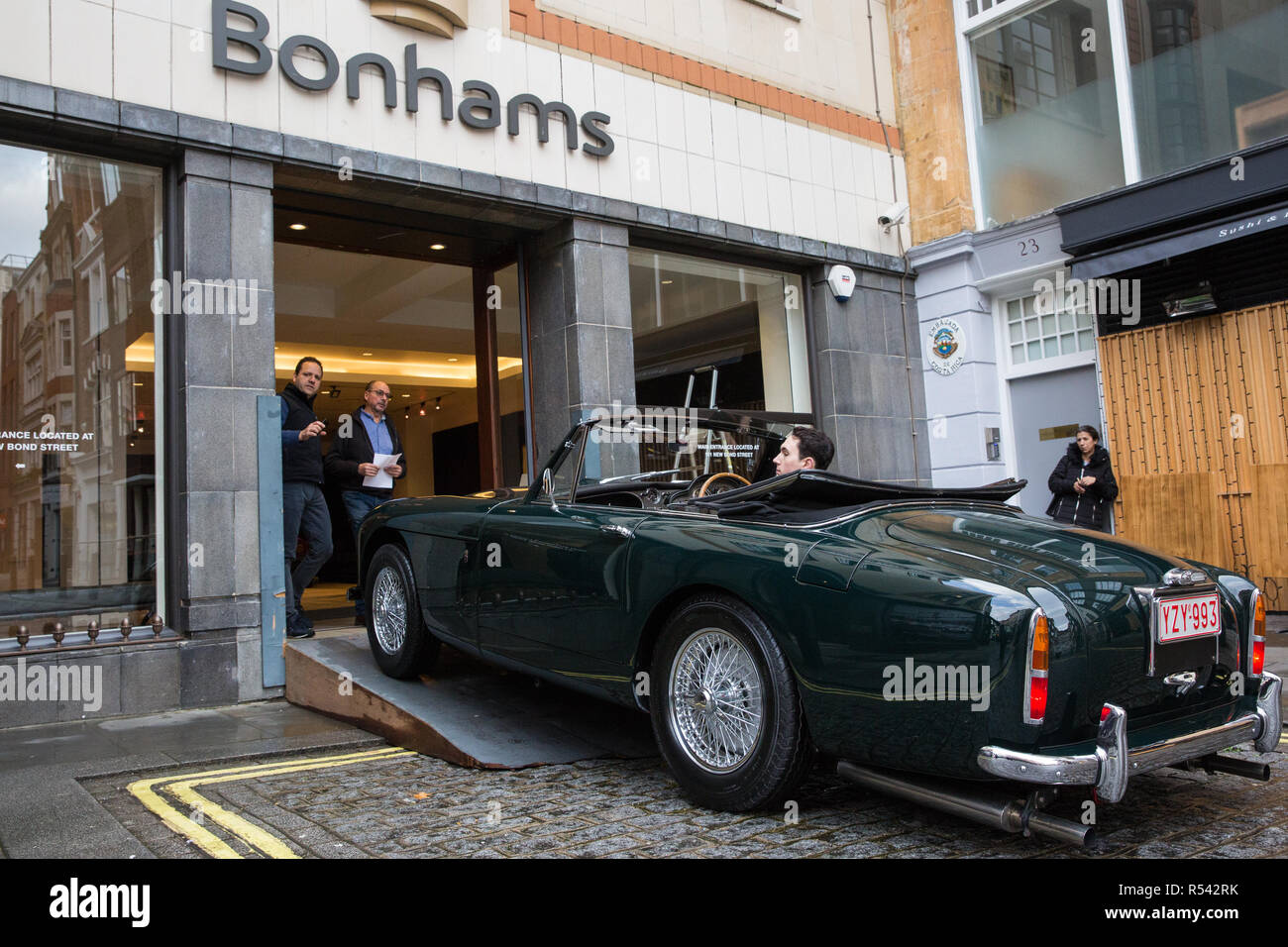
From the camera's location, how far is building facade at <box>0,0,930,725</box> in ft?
20.6

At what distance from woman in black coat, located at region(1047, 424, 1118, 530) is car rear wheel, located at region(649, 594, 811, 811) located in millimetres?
6136

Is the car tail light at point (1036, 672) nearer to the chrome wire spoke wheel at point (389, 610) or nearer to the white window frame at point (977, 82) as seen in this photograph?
the chrome wire spoke wheel at point (389, 610)

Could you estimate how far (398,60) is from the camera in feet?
24.7

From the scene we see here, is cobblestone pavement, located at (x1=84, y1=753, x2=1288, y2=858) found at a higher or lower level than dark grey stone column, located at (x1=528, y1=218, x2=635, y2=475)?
lower

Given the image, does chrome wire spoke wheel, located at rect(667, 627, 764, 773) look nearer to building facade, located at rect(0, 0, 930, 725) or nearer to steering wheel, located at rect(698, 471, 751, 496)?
steering wheel, located at rect(698, 471, 751, 496)

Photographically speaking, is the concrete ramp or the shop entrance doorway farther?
the shop entrance doorway

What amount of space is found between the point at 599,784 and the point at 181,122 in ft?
17.3

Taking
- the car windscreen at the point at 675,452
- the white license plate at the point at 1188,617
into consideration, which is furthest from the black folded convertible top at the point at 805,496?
the white license plate at the point at 1188,617

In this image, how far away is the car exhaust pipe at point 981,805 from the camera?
2.66 metres

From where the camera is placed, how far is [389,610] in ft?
18.2

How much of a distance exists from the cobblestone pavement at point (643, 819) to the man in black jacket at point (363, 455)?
3292mm

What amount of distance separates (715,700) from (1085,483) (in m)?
6.31

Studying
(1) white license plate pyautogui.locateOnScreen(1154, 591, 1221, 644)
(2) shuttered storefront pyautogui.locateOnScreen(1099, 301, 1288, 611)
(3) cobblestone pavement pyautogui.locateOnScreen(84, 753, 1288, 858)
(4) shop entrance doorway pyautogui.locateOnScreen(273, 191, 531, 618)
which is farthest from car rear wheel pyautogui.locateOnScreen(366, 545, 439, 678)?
(2) shuttered storefront pyautogui.locateOnScreen(1099, 301, 1288, 611)
